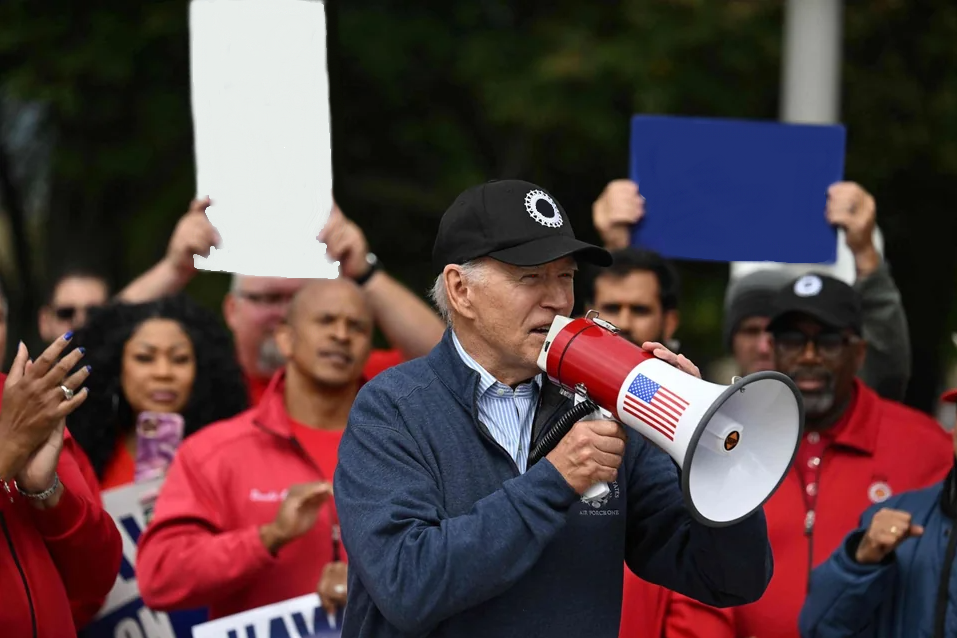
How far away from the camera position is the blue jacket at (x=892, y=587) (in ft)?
13.3

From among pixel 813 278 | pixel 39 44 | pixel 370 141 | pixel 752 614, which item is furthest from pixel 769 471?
pixel 370 141

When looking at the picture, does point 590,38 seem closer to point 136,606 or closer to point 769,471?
point 136,606

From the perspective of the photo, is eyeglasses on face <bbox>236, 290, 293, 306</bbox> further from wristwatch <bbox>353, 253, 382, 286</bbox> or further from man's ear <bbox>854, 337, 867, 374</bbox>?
man's ear <bbox>854, 337, 867, 374</bbox>

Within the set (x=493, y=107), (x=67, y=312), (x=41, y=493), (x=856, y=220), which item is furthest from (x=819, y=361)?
(x=493, y=107)

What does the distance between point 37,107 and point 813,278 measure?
672 centimetres

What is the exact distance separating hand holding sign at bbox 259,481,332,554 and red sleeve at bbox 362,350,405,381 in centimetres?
129

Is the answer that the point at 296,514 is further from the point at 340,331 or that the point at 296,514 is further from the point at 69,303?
the point at 69,303

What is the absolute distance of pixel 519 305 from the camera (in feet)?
10.0

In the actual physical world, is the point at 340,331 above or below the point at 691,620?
above

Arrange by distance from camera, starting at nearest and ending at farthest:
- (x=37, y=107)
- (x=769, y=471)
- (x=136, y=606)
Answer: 1. (x=769, y=471)
2. (x=136, y=606)
3. (x=37, y=107)

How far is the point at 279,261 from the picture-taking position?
14.5 ft

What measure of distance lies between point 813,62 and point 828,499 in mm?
3129

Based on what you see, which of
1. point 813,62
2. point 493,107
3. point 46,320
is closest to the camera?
point 46,320

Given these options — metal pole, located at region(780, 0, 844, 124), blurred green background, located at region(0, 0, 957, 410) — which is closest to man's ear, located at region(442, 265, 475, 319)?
metal pole, located at region(780, 0, 844, 124)
